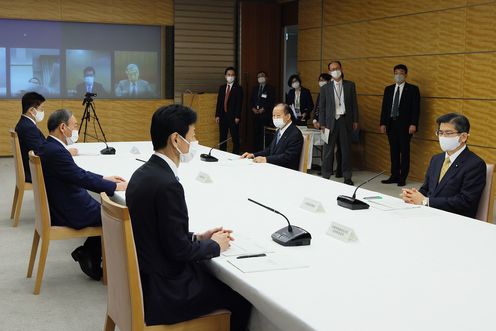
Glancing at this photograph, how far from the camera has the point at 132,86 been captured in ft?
41.8

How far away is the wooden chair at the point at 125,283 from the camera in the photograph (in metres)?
2.39

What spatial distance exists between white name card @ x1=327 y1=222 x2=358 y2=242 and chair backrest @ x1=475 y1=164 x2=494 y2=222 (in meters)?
1.33

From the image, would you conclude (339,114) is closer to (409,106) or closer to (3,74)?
(409,106)

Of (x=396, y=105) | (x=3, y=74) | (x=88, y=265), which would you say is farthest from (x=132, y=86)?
(x=88, y=265)

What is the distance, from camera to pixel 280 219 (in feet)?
11.0

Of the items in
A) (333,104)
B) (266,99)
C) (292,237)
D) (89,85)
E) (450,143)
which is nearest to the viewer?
(292,237)

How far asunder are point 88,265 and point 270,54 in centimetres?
928

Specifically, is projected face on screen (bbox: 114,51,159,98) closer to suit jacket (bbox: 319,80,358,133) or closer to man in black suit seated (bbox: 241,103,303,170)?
suit jacket (bbox: 319,80,358,133)

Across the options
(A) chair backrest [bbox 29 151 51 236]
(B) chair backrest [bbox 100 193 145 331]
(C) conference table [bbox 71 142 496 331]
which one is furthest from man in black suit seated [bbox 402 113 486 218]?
(A) chair backrest [bbox 29 151 51 236]

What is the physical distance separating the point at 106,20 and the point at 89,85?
127cm

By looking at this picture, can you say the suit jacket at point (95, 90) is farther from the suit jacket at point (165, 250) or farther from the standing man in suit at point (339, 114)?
the suit jacket at point (165, 250)

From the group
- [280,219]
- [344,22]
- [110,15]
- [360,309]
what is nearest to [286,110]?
[280,219]

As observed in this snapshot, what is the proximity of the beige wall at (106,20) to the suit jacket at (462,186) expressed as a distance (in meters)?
9.15

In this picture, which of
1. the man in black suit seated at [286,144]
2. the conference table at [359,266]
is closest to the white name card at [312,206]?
the conference table at [359,266]
